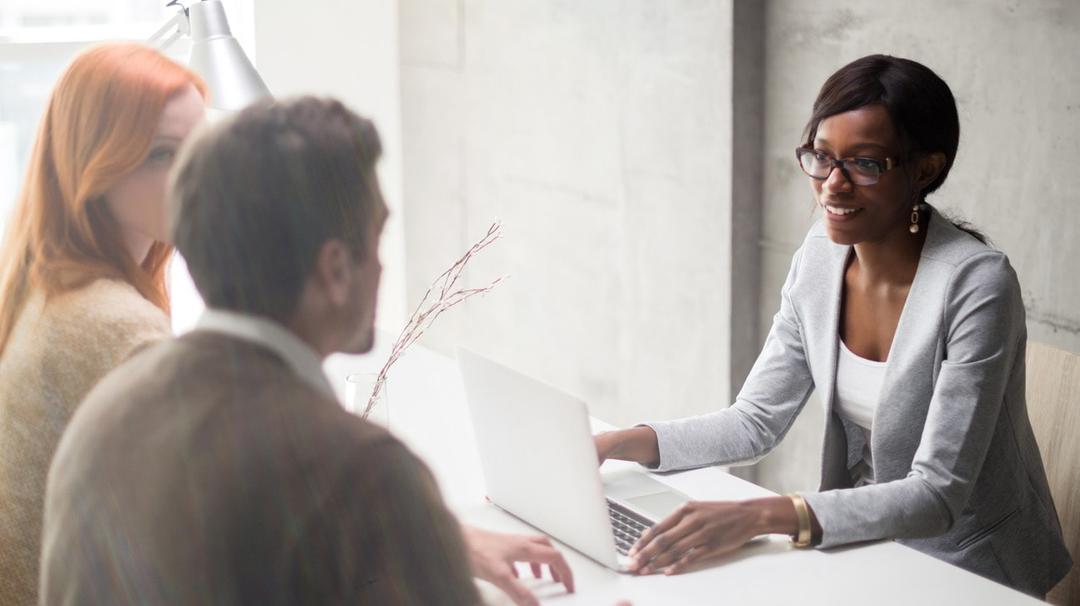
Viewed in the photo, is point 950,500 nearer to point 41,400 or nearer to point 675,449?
point 675,449

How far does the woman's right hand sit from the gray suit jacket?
1.07 metres

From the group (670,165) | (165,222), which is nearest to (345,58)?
(670,165)

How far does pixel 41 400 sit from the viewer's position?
1.33m

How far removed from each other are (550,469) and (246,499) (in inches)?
34.3

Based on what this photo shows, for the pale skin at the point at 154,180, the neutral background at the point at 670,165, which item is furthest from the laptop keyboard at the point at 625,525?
the neutral background at the point at 670,165

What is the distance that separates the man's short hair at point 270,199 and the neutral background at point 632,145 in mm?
1498

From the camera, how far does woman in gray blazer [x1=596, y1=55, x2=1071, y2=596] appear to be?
1.75m

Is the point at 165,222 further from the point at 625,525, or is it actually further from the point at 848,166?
the point at 848,166

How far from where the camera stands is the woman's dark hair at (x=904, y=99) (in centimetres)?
185

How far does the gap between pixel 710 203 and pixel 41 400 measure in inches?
80.1

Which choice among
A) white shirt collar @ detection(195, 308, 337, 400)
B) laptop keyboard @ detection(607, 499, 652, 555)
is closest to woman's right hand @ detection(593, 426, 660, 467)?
laptop keyboard @ detection(607, 499, 652, 555)

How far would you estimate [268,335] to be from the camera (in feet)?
2.55

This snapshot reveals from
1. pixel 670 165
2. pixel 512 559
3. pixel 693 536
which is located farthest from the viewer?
pixel 670 165

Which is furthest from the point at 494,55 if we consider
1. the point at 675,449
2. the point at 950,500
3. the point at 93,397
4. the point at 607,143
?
the point at 93,397
